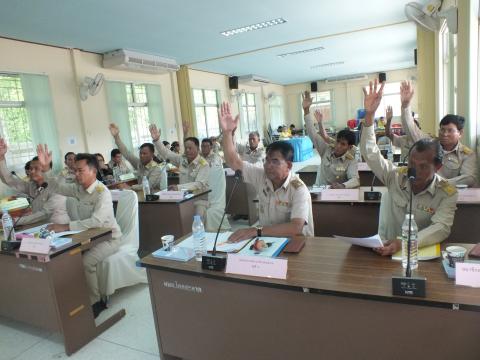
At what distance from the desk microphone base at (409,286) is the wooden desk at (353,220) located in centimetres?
152

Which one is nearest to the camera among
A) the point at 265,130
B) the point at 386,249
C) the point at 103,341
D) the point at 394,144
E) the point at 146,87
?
the point at 386,249

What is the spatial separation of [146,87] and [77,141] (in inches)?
89.8

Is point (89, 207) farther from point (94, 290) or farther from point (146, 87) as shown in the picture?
point (146, 87)

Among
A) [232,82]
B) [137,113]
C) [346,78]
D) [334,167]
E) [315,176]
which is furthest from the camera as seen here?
[346,78]

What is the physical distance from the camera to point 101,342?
92.4 inches

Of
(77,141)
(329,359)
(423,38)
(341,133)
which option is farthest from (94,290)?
(423,38)

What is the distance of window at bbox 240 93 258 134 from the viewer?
40.7 ft

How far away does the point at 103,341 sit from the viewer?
7.73ft

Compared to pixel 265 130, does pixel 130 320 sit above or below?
below

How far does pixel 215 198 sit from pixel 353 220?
1678 mm

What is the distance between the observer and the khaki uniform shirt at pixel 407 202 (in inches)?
66.6

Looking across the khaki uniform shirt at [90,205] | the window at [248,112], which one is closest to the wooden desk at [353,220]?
the khaki uniform shirt at [90,205]

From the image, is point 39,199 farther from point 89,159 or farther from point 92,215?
point 92,215

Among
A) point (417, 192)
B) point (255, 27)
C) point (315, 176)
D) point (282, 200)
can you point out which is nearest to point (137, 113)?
point (255, 27)
